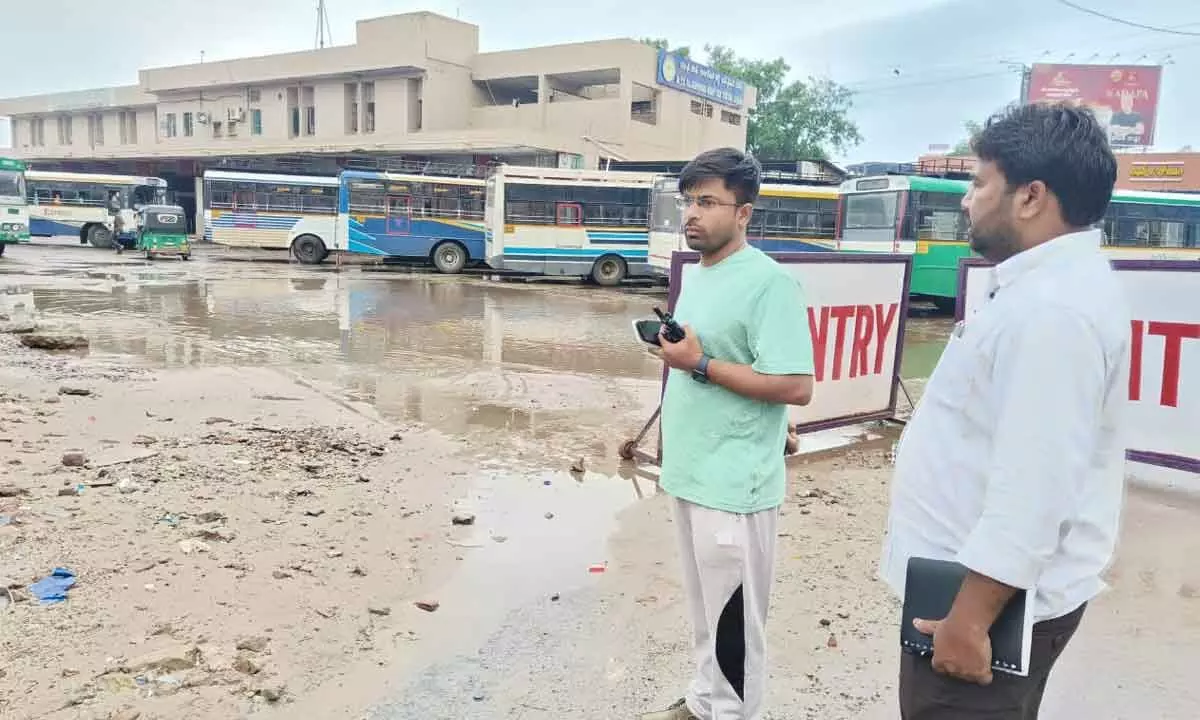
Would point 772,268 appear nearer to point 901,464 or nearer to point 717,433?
point 717,433

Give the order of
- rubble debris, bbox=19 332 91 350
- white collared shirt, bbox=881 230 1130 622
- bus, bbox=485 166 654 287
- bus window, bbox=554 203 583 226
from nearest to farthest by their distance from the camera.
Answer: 1. white collared shirt, bbox=881 230 1130 622
2. rubble debris, bbox=19 332 91 350
3. bus, bbox=485 166 654 287
4. bus window, bbox=554 203 583 226

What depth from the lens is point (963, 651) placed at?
144cm

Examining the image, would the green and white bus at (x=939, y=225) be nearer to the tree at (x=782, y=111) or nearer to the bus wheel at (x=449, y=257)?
the bus wheel at (x=449, y=257)

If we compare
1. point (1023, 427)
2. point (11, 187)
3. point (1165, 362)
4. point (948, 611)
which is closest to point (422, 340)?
point (1165, 362)

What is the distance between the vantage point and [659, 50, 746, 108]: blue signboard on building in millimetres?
30977

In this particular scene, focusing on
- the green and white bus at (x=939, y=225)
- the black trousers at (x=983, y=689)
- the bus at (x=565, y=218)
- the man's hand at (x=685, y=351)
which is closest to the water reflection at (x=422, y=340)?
the green and white bus at (x=939, y=225)

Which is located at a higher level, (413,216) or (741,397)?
(413,216)

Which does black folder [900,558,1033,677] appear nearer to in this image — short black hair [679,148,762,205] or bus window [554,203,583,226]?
short black hair [679,148,762,205]

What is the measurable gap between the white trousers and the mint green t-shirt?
6 cm

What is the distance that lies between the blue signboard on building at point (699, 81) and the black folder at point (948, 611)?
102 ft

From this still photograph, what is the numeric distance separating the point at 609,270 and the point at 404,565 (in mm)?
18285

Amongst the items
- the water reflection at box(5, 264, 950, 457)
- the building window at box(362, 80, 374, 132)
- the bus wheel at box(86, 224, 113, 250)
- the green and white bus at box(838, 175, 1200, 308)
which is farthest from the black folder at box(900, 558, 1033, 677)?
the building window at box(362, 80, 374, 132)

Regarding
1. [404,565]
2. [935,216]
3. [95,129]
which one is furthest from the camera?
[95,129]

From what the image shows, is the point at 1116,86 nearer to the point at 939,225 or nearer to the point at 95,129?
the point at 939,225
